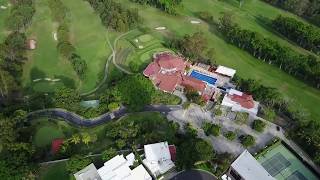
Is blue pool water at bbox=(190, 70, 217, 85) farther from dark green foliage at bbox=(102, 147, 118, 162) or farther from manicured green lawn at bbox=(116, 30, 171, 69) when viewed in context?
dark green foliage at bbox=(102, 147, 118, 162)

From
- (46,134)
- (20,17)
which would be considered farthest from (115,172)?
(20,17)

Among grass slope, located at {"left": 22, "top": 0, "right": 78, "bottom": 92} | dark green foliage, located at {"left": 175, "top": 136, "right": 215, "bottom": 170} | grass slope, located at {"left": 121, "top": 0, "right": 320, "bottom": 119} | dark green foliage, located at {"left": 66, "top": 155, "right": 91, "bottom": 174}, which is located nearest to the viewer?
dark green foliage, located at {"left": 66, "top": 155, "right": 91, "bottom": 174}

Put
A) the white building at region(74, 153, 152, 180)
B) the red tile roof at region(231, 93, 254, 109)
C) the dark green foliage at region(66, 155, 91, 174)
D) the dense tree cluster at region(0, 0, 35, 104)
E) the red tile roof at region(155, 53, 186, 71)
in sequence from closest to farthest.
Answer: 1. the white building at region(74, 153, 152, 180)
2. the dark green foliage at region(66, 155, 91, 174)
3. the red tile roof at region(231, 93, 254, 109)
4. the dense tree cluster at region(0, 0, 35, 104)
5. the red tile roof at region(155, 53, 186, 71)

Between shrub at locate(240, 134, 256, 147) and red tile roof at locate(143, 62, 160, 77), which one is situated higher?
red tile roof at locate(143, 62, 160, 77)

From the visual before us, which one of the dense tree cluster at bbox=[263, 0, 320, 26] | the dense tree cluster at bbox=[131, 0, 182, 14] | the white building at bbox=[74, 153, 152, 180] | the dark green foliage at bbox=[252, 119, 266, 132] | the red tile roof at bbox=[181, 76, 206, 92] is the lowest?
the white building at bbox=[74, 153, 152, 180]

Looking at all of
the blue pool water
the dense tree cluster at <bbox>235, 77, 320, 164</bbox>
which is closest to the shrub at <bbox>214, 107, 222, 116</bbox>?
the blue pool water

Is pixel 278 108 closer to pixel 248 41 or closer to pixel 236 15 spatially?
pixel 248 41

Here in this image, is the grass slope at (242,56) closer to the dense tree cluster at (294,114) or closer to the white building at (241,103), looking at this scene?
the dense tree cluster at (294,114)
